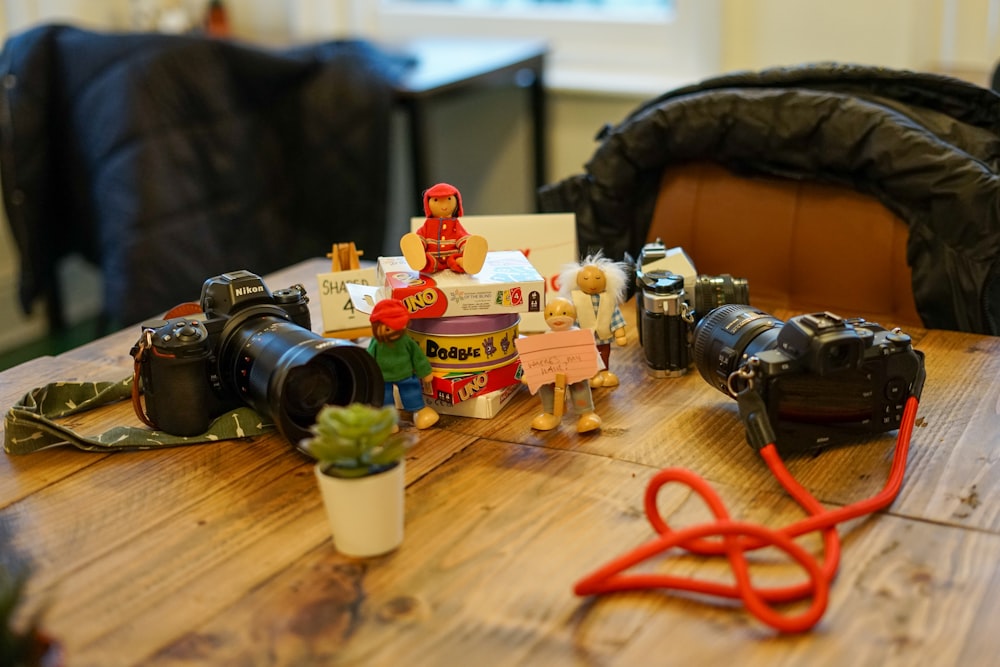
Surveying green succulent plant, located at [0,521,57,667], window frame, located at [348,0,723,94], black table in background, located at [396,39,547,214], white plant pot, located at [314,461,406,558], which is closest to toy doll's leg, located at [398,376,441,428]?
white plant pot, located at [314,461,406,558]

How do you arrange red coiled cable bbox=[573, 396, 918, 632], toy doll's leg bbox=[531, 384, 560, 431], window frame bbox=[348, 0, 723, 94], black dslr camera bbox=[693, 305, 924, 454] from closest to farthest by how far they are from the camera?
red coiled cable bbox=[573, 396, 918, 632], black dslr camera bbox=[693, 305, 924, 454], toy doll's leg bbox=[531, 384, 560, 431], window frame bbox=[348, 0, 723, 94]

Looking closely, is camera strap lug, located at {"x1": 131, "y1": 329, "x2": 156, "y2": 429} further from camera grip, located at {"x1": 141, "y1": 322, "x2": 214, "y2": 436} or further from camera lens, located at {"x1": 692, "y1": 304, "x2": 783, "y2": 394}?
camera lens, located at {"x1": 692, "y1": 304, "x2": 783, "y2": 394}

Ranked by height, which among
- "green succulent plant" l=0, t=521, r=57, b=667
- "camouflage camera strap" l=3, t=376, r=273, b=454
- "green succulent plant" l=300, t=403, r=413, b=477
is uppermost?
"green succulent plant" l=300, t=403, r=413, b=477

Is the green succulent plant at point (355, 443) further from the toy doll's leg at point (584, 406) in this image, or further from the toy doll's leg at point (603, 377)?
the toy doll's leg at point (603, 377)

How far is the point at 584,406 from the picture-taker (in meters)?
1.06

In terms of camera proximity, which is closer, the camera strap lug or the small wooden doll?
the camera strap lug

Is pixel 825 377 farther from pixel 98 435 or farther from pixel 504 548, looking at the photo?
pixel 98 435

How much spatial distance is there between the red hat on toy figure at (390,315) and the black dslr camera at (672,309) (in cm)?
29

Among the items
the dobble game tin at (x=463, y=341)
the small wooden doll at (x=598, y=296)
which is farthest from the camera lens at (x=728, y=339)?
the dobble game tin at (x=463, y=341)

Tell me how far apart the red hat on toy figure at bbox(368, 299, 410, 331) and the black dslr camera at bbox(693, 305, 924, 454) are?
32 cm

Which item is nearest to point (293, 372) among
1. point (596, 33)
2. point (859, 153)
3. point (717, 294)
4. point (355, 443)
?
point (355, 443)

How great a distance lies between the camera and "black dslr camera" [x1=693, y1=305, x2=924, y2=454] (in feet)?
3.15

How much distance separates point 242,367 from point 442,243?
0.24 metres

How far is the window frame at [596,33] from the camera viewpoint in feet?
7.93
